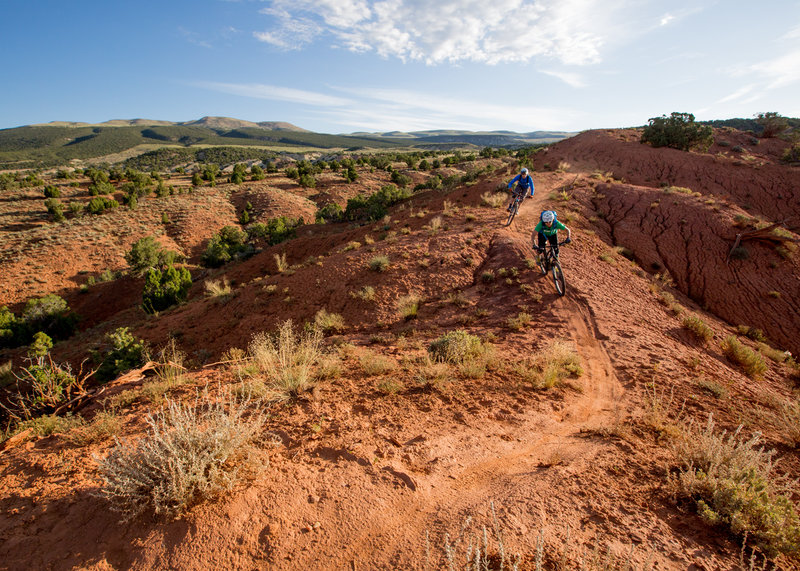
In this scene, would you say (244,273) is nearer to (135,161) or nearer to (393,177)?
(393,177)

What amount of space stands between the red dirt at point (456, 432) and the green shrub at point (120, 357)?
0.89 metres

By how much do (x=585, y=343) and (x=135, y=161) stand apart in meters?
115

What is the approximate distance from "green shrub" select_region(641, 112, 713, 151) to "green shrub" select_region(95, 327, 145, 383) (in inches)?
1351

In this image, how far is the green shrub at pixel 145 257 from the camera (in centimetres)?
2222

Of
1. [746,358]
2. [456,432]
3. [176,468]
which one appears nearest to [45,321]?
[176,468]

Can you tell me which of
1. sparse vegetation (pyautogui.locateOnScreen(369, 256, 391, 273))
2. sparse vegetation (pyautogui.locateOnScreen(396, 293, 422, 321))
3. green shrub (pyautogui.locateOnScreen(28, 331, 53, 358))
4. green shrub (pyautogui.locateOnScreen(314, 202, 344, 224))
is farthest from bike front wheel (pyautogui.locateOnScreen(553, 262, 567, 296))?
green shrub (pyautogui.locateOnScreen(314, 202, 344, 224))

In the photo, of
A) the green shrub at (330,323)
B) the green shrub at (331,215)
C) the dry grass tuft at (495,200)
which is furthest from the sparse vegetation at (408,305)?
the green shrub at (331,215)

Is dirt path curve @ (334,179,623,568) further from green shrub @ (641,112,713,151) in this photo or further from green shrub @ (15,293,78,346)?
green shrub @ (641,112,713,151)

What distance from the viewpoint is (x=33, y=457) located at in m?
3.61

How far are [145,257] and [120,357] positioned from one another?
1628 centimetres

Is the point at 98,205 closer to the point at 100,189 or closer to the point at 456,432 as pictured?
the point at 100,189

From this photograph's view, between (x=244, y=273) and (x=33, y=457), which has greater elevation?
(x=33, y=457)

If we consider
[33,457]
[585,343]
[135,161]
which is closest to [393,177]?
[585,343]

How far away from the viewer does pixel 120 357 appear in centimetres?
960
